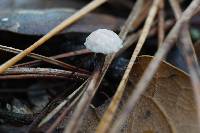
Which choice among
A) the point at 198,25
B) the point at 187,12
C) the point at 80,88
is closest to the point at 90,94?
the point at 80,88

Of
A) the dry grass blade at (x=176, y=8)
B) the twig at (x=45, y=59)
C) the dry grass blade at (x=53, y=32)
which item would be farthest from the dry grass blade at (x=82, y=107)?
the dry grass blade at (x=176, y=8)

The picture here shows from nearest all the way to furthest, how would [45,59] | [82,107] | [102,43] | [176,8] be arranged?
[82,107] → [102,43] → [45,59] → [176,8]

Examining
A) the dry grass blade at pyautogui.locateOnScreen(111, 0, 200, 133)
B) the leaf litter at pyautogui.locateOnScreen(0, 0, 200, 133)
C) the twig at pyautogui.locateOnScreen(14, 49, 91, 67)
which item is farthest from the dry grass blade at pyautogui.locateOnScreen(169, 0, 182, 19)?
the twig at pyautogui.locateOnScreen(14, 49, 91, 67)

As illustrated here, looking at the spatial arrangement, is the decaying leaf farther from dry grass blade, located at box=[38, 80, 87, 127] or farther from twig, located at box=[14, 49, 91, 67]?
twig, located at box=[14, 49, 91, 67]

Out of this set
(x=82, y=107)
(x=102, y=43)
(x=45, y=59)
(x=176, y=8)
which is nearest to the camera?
(x=82, y=107)

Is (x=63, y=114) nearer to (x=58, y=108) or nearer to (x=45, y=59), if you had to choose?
(x=58, y=108)

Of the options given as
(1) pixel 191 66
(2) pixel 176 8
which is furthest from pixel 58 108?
(2) pixel 176 8

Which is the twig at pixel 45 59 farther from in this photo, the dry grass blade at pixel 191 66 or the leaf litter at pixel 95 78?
the dry grass blade at pixel 191 66
